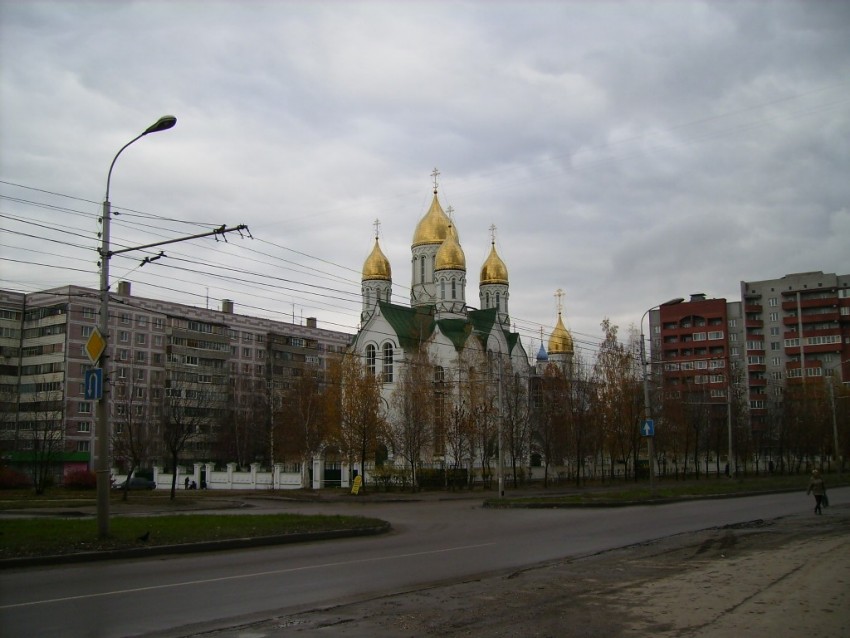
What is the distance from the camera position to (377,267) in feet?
257

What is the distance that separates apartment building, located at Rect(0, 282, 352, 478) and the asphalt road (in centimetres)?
4725

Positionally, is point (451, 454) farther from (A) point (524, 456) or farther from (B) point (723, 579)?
(B) point (723, 579)

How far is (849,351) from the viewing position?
9544 cm

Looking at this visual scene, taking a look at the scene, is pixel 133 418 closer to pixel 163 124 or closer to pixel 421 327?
pixel 421 327

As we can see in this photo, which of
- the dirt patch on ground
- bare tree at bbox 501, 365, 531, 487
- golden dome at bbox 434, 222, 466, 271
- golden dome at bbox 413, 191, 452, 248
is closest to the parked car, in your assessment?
bare tree at bbox 501, 365, 531, 487

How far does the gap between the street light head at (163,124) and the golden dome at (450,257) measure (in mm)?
57634

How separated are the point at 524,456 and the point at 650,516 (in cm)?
3643

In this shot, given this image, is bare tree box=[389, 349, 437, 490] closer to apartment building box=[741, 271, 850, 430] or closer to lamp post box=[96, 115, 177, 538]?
lamp post box=[96, 115, 177, 538]

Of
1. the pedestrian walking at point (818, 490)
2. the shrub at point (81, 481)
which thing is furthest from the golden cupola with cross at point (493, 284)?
the pedestrian walking at point (818, 490)

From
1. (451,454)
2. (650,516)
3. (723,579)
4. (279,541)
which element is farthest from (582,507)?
(451,454)

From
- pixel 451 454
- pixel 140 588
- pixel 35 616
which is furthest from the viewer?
pixel 451 454

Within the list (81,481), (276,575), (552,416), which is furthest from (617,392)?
(276,575)

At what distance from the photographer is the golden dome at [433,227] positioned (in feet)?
256

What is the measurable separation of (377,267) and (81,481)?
38.2 m
